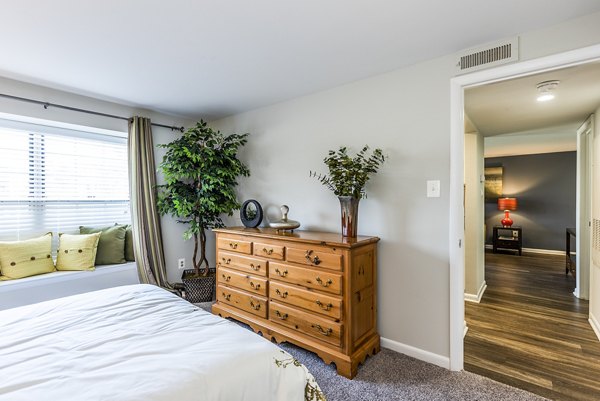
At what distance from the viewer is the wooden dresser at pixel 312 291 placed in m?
2.08

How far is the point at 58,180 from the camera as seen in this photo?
3.18 metres

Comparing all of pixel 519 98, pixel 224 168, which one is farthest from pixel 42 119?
pixel 519 98

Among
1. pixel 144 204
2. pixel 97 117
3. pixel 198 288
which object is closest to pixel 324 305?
pixel 198 288

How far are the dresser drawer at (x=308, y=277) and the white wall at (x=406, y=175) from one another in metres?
0.58

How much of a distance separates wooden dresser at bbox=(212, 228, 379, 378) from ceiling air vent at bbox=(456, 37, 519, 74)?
142 centimetres

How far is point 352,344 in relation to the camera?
2.08m

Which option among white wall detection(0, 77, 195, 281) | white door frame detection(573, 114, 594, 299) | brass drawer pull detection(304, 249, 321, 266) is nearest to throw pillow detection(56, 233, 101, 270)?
white wall detection(0, 77, 195, 281)

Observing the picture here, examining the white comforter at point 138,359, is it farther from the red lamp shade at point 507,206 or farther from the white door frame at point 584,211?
the red lamp shade at point 507,206

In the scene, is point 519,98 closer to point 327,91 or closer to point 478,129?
point 478,129

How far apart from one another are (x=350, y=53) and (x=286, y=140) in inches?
48.2

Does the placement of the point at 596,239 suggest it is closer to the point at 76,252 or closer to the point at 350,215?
the point at 350,215

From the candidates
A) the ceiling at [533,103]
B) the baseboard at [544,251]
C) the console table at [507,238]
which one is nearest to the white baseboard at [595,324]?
the ceiling at [533,103]

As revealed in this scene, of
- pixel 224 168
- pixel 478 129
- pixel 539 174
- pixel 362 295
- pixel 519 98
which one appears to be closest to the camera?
pixel 362 295

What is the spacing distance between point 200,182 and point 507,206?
704cm
